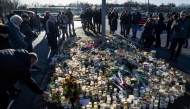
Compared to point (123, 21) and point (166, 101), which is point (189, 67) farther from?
point (123, 21)

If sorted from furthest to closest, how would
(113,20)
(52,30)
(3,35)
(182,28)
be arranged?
1. (113,20)
2. (52,30)
3. (182,28)
4. (3,35)

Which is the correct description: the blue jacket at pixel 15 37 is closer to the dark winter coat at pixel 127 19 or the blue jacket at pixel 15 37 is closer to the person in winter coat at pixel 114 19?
the dark winter coat at pixel 127 19

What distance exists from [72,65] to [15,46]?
1.75 metres

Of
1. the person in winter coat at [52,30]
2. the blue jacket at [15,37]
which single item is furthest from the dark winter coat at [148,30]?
the blue jacket at [15,37]

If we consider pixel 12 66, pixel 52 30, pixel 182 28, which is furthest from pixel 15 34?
pixel 182 28

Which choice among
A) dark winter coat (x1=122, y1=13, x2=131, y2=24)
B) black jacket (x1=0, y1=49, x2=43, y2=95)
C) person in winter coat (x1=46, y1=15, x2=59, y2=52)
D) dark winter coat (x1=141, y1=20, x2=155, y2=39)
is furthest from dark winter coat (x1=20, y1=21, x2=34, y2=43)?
dark winter coat (x1=122, y1=13, x2=131, y2=24)

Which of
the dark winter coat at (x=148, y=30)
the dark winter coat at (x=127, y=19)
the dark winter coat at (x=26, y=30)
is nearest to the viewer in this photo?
the dark winter coat at (x=26, y=30)

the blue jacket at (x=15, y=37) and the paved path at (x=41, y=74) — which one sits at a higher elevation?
the blue jacket at (x=15, y=37)

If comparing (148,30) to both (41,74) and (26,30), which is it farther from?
(26,30)

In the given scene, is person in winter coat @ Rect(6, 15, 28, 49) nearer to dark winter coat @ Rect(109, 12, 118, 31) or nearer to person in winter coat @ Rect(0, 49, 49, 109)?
person in winter coat @ Rect(0, 49, 49, 109)

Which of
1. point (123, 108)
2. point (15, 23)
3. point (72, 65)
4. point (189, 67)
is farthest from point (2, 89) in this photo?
point (189, 67)

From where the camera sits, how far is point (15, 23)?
4.56 m

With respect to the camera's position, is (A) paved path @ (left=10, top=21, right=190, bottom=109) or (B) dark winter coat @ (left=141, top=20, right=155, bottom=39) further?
(B) dark winter coat @ (left=141, top=20, right=155, bottom=39)

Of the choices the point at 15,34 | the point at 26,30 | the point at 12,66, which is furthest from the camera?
the point at 26,30
